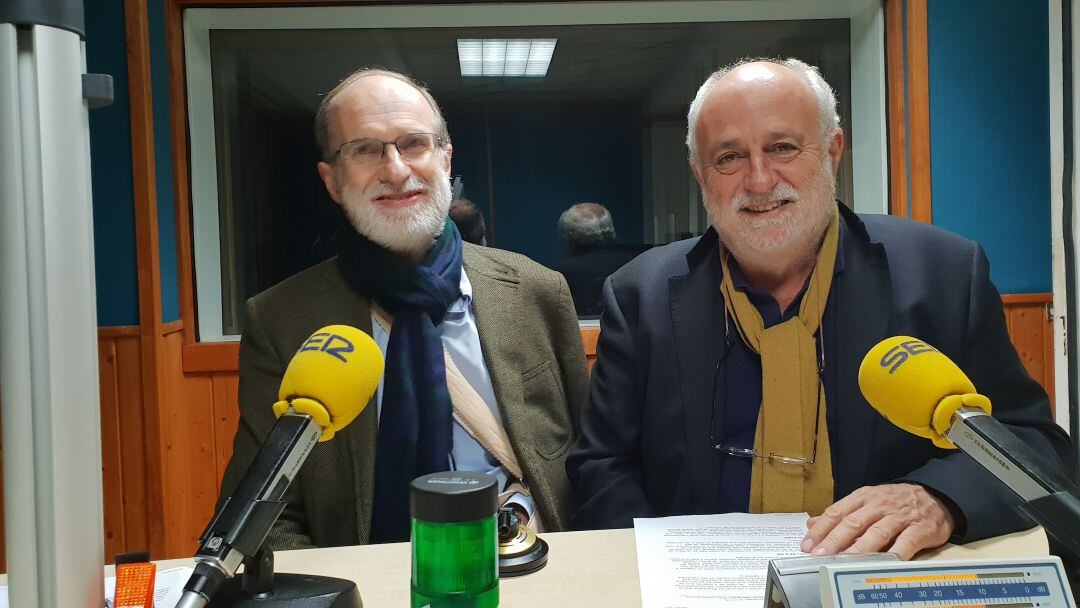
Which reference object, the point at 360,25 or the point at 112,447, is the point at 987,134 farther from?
the point at 112,447

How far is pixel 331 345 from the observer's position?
75 cm

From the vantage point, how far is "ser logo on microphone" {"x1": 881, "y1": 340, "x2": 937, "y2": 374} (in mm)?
767

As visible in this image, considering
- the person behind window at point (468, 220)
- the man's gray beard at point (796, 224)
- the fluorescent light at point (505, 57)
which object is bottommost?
the man's gray beard at point (796, 224)

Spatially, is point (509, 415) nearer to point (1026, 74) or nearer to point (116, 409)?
point (116, 409)

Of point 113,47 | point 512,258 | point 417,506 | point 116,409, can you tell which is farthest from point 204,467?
point 417,506

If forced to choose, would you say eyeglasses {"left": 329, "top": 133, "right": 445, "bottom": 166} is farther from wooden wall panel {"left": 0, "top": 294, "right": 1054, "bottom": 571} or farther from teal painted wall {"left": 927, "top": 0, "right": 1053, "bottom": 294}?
teal painted wall {"left": 927, "top": 0, "right": 1053, "bottom": 294}


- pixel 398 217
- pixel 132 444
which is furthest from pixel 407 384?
pixel 132 444

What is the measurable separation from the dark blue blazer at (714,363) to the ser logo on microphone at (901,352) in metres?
0.49

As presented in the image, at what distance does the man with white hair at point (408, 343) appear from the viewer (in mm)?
1516

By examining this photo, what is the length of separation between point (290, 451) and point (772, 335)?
3.04 ft

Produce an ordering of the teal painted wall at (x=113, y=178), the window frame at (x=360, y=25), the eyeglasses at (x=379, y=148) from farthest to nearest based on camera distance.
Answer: the window frame at (x=360, y=25)
the teal painted wall at (x=113, y=178)
the eyeglasses at (x=379, y=148)

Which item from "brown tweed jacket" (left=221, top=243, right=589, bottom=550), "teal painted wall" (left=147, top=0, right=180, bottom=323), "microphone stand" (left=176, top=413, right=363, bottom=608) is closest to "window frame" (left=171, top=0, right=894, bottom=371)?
"teal painted wall" (left=147, top=0, right=180, bottom=323)

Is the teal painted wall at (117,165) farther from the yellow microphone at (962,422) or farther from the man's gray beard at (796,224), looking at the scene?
the yellow microphone at (962,422)

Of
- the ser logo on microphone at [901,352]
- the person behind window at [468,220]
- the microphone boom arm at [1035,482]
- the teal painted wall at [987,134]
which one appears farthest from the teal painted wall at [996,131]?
the microphone boom arm at [1035,482]
